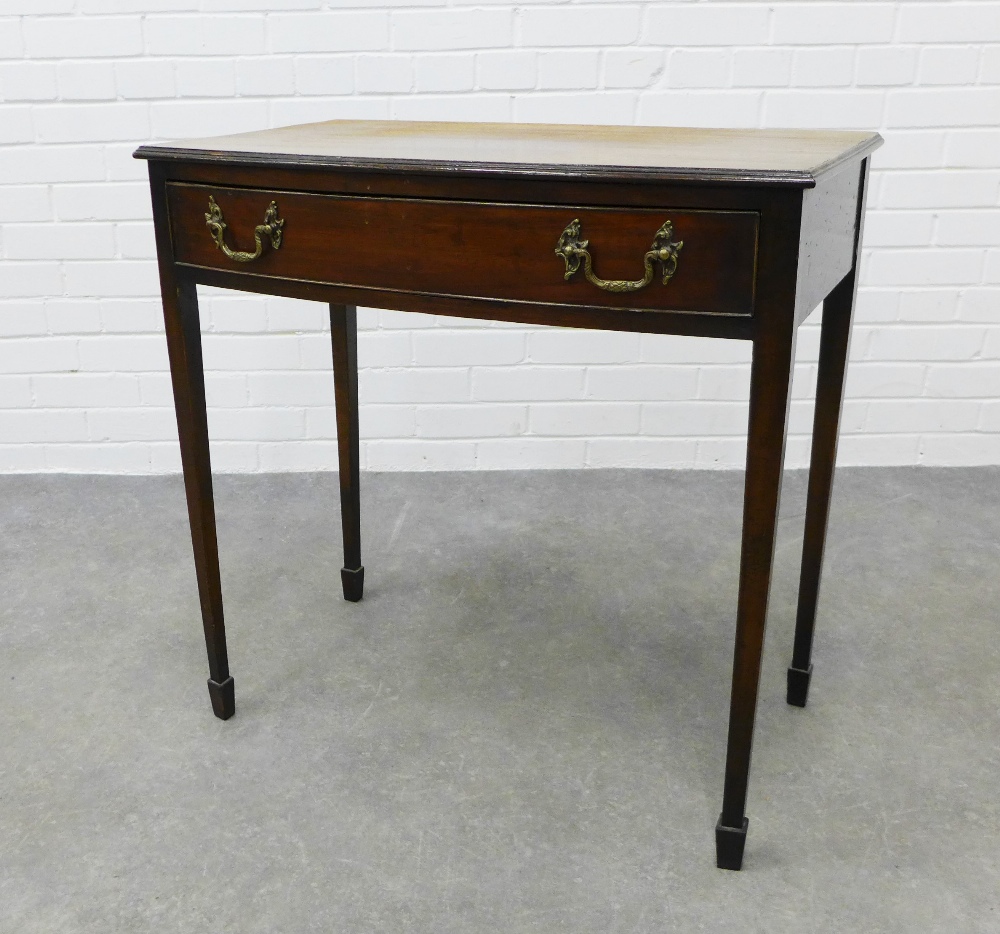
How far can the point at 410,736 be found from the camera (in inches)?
65.4

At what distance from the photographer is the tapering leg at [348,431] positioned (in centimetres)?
189

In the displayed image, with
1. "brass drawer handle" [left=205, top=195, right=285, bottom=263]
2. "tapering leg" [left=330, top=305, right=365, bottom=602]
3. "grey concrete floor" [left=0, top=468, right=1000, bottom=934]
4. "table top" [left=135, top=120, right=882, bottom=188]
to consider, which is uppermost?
"table top" [left=135, top=120, right=882, bottom=188]

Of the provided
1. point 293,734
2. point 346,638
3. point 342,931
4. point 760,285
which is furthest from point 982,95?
point 342,931

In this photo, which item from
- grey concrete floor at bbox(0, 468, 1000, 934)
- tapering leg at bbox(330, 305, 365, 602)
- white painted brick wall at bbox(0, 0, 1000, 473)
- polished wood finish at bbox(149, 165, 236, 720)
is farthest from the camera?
white painted brick wall at bbox(0, 0, 1000, 473)

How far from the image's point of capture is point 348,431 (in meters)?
1.96

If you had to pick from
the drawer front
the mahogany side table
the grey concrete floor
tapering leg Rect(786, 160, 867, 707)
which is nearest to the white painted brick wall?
the grey concrete floor

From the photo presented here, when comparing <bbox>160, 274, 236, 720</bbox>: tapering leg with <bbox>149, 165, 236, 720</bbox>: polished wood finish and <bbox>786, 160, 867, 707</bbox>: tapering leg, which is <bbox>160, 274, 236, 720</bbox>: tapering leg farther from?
<bbox>786, 160, 867, 707</bbox>: tapering leg

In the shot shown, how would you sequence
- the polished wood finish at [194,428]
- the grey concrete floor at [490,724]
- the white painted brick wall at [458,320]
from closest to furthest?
1. the grey concrete floor at [490,724]
2. the polished wood finish at [194,428]
3. the white painted brick wall at [458,320]

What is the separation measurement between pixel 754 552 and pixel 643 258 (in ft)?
1.20

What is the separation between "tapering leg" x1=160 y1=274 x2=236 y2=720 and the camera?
151cm

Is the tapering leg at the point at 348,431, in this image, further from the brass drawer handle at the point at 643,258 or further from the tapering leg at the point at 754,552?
the tapering leg at the point at 754,552

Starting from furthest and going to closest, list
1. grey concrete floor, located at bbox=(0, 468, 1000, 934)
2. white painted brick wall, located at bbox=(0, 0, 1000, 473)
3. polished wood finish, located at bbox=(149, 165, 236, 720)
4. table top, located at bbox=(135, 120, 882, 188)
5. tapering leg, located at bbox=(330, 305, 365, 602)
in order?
white painted brick wall, located at bbox=(0, 0, 1000, 473)
tapering leg, located at bbox=(330, 305, 365, 602)
polished wood finish, located at bbox=(149, 165, 236, 720)
grey concrete floor, located at bbox=(0, 468, 1000, 934)
table top, located at bbox=(135, 120, 882, 188)

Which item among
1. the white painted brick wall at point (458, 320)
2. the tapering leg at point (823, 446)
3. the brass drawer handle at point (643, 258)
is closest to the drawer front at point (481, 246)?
the brass drawer handle at point (643, 258)

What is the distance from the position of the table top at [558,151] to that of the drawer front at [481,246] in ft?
0.15
